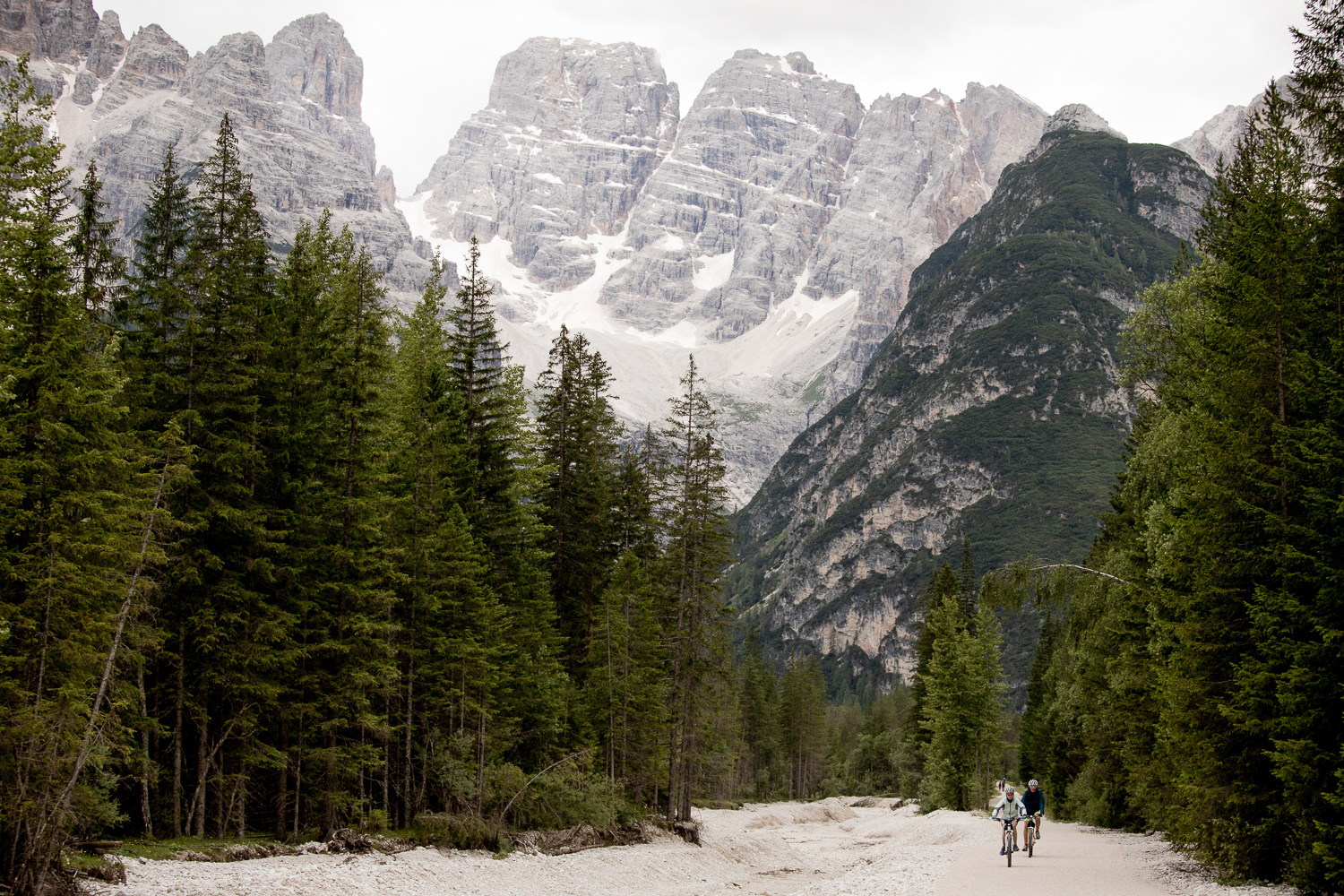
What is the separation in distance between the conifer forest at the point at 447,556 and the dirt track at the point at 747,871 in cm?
164

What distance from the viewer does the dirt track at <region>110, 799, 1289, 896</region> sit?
1945 cm

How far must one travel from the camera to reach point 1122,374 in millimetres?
32812

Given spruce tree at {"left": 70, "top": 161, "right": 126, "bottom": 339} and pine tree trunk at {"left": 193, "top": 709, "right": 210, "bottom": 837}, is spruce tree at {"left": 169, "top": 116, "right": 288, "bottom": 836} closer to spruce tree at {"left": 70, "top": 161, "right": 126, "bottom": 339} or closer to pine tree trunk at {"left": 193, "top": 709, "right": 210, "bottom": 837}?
pine tree trunk at {"left": 193, "top": 709, "right": 210, "bottom": 837}

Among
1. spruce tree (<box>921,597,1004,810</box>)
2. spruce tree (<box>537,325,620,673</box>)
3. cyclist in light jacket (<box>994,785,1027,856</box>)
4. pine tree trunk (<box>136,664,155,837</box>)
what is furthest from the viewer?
spruce tree (<box>921,597,1004,810</box>)

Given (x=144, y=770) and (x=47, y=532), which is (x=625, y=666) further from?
(x=47, y=532)

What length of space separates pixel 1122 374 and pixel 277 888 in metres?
29.0

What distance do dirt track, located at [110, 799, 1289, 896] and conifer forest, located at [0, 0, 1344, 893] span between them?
1640mm

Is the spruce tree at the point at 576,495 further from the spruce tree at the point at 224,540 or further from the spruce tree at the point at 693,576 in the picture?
the spruce tree at the point at 224,540

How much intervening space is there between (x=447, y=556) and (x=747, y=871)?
18.5 metres

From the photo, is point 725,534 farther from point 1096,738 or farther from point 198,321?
point 198,321

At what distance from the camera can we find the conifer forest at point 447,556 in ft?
55.9

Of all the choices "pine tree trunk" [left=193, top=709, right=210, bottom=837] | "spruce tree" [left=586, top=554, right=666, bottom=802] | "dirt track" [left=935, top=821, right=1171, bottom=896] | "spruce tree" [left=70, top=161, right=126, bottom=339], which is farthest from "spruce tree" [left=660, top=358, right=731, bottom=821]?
"spruce tree" [left=70, top=161, right=126, bottom=339]

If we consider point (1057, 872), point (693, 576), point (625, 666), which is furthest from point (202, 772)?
point (693, 576)

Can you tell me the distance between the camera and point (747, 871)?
126 feet
